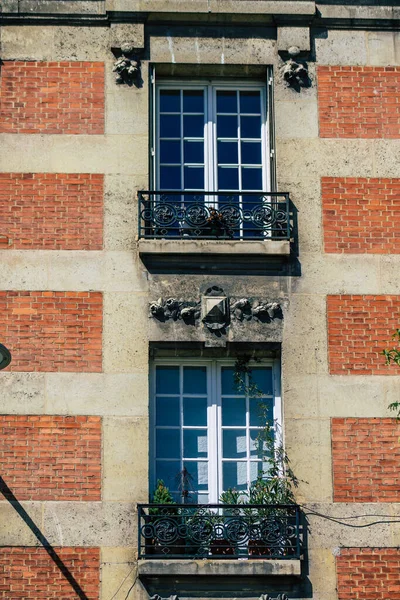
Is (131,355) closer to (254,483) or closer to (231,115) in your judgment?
(254,483)

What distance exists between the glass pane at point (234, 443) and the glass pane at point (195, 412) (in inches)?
11.8

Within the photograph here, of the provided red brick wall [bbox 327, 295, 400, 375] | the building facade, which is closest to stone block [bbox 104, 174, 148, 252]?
the building facade

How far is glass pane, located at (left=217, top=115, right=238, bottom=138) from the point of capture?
1914 centimetres

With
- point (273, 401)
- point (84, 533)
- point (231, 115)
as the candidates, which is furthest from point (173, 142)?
point (84, 533)

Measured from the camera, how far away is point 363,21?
19.3 m

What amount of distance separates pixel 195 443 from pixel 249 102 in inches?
182

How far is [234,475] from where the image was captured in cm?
1767

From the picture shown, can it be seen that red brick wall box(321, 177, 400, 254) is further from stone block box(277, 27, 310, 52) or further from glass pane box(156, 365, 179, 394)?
glass pane box(156, 365, 179, 394)

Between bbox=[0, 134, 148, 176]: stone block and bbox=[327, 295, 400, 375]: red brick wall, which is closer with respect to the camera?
bbox=[327, 295, 400, 375]: red brick wall

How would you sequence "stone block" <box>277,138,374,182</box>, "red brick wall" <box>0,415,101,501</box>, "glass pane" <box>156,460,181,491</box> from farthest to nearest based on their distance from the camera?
"stone block" <box>277,138,374,182</box> → "glass pane" <box>156,460,181,491</box> → "red brick wall" <box>0,415,101,501</box>

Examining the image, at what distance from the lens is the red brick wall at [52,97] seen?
1870 centimetres

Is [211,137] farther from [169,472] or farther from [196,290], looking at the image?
[169,472]

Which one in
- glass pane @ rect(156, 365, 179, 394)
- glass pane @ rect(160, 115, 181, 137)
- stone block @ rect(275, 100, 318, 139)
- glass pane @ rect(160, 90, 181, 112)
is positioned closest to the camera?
glass pane @ rect(156, 365, 179, 394)

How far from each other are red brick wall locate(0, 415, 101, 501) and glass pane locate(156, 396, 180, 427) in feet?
2.73
